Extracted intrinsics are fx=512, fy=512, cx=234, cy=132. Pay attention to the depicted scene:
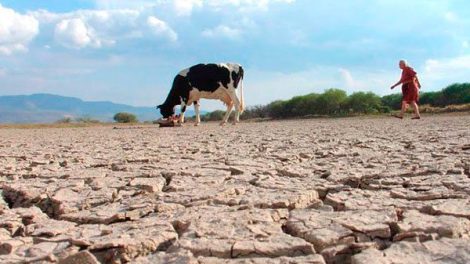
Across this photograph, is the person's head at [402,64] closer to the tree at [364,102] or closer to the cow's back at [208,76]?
the cow's back at [208,76]

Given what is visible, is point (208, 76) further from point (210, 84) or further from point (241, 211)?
point (241, 211)

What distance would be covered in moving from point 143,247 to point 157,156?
3.35 meters

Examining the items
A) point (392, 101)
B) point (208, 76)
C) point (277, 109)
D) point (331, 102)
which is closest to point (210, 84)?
point (208, 76)

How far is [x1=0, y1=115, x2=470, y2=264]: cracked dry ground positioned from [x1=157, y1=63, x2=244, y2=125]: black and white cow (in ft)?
33.3

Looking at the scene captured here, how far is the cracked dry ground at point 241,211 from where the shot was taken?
6.29ft

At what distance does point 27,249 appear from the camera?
6.63 ft

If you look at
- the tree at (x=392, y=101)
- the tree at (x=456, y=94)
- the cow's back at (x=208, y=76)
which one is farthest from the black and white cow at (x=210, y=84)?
the tree at (x=392, y=101)

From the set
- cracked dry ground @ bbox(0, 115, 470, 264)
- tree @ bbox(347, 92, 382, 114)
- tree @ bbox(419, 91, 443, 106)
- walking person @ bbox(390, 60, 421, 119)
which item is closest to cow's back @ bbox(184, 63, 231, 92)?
walking person @ bbox(390, 60, 421, 119)

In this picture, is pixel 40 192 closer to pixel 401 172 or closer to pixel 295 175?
pixel 295 175

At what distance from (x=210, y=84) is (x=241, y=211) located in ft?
40.6

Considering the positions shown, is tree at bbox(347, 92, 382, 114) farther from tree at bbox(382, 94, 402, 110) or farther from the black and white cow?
the black and white cow

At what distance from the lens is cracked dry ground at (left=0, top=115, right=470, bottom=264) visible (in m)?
1.92

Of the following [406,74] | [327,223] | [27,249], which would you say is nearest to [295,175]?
[327,223]

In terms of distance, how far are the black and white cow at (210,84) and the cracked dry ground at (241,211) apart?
10154 mm
